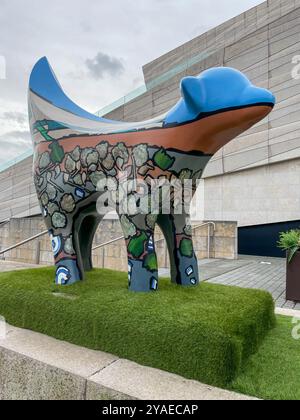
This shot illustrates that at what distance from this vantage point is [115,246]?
31.4 ft

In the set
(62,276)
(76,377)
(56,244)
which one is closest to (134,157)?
(56,244)

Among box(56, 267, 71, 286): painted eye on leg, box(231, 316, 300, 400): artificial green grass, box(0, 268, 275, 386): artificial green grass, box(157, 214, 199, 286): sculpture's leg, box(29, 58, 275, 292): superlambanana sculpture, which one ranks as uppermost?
box(29, 58, 275, 292): superlambanana sculpture

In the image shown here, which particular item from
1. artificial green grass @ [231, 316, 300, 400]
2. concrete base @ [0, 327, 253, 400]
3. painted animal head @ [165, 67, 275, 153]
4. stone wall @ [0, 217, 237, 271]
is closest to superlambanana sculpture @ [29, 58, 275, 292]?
painted animal head @ [165, 67, 275, 153]

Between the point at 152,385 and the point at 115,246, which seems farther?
the point at 115,246

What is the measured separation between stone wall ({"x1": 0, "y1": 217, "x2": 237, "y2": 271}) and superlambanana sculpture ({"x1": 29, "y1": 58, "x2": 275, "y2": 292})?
5125 mm

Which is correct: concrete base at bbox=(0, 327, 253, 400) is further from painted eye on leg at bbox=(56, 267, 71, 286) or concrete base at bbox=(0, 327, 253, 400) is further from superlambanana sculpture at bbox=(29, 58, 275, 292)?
superlambanana sculpture at bbox=(29, 58, 275, 292)

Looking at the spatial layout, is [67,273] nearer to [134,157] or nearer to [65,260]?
[65,260]

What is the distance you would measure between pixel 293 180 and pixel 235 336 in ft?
37.6

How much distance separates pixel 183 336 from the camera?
2287 mm

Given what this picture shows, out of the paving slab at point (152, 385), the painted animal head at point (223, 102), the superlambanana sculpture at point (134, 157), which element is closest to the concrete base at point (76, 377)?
the paving slab at point (152, 385)

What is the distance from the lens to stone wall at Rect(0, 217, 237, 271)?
951 centimetres

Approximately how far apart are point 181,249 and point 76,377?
1700mm
